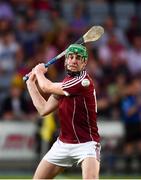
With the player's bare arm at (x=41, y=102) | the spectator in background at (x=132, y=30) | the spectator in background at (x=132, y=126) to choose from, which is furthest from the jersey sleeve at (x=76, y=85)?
the spectator in background at (x=132, y=30)

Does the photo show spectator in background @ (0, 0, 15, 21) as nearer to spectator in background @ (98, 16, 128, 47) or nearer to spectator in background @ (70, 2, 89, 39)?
spectator in background @ (70, 2, 89, 39)

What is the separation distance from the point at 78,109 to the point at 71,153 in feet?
1.55

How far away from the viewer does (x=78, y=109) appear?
8641mm

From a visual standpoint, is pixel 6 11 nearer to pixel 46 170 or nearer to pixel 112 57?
pixel 112 57

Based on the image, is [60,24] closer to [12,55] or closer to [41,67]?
[12,55]

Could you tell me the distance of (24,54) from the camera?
655 inches

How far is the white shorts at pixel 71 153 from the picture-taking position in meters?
8.62

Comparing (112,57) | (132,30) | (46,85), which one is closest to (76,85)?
(46,85)

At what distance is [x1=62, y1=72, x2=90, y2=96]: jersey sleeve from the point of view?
8.62m

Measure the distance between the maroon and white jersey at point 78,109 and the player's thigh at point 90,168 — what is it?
0.26 metres

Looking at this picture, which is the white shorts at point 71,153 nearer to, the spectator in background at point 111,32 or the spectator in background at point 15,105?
the spectator in background at point 15,105

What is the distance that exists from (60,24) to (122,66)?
1639 millimetres

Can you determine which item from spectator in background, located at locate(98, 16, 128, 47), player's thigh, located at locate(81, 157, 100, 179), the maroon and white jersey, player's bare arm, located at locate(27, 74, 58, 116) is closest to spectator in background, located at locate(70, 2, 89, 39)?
spectator in background, located at locate(98, 16, 128, 47)

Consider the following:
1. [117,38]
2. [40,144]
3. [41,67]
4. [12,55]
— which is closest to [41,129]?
[40,144]
